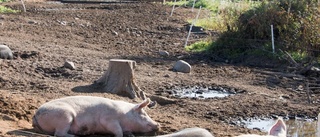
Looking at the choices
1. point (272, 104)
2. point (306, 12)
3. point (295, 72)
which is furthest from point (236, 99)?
Result: point (306, 12)

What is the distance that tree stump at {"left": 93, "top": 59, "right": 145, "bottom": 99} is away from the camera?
11.3 meters

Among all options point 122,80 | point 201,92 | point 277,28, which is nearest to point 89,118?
point 122,80

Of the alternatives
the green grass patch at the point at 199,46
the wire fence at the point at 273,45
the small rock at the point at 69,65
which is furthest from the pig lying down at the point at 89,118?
the green grass patch at the point at 199,46

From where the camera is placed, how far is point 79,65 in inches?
567

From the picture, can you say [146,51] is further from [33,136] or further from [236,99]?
[33,136]

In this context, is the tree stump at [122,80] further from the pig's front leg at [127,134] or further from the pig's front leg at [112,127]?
the pig's front leg at [112,127]

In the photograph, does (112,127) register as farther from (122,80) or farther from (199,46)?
(199,46)

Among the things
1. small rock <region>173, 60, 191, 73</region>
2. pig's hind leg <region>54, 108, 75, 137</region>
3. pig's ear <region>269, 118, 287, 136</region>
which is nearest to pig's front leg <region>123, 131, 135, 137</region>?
pig's hind leg <region>54, 108, 75, 137</region>

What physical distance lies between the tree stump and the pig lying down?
2.50 m

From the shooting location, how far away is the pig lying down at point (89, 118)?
823cm

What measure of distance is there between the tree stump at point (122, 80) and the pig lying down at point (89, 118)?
8.22ft

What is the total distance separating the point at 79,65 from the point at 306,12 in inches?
241

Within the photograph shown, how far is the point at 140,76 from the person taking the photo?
45.3 feet

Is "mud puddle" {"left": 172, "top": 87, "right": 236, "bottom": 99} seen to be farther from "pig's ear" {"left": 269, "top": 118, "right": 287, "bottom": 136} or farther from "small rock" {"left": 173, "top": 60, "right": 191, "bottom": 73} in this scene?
"pig's ear" {"left": 269, "top": 118, "right": 287, "bottom": 136}
